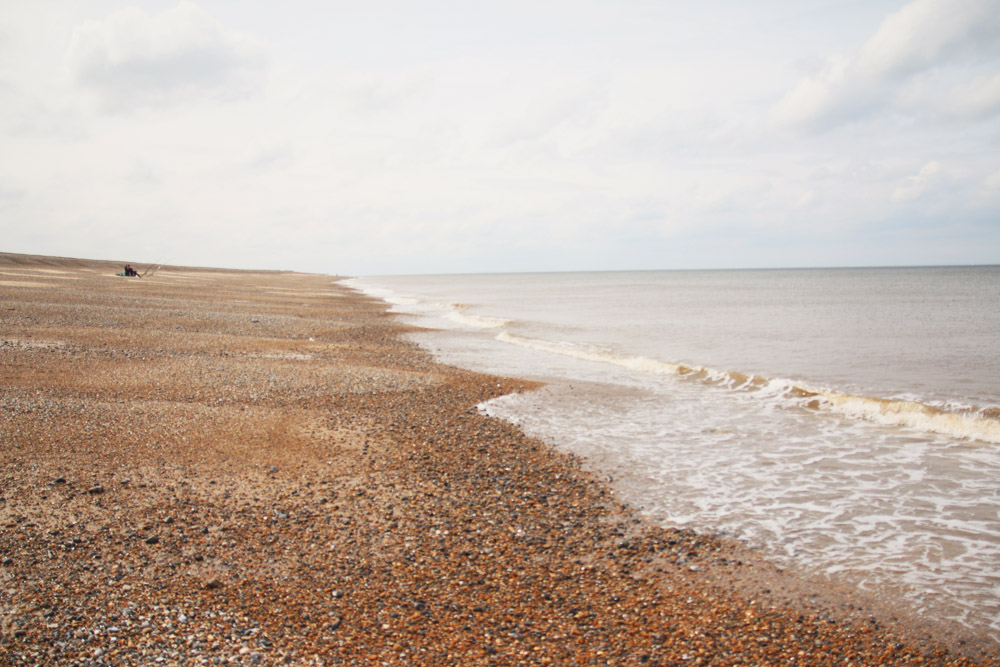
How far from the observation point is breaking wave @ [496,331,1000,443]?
12.8 m

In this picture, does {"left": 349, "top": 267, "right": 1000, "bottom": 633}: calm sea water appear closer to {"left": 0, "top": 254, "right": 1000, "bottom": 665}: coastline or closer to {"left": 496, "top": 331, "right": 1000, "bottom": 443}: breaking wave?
{"left": 496, "top": 331, "right": 1000, "bottom": 443}: breaking wave

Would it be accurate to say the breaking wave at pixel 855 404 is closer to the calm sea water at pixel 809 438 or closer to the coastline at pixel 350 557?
the calm sea water at pixel 809 438

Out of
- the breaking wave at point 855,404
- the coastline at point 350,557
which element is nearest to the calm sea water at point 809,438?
the breaking wave at point 855,404

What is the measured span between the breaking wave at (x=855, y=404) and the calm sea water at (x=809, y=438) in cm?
5

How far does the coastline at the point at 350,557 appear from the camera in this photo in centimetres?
507

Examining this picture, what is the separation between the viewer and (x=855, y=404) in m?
14.7

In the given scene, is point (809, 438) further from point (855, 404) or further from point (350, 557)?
point (350, 557)

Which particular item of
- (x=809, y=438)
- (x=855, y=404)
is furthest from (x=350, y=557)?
(x=855, y=404)

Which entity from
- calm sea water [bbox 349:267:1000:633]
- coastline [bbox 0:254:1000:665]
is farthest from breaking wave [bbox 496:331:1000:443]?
coastline [bbox 0:254:1000:665]

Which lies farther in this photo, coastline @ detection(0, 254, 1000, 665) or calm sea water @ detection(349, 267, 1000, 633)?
calm sea water @ detection(349, 267, 1000, 633)

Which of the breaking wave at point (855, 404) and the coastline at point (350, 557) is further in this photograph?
the breaking wave at point (855, 404)

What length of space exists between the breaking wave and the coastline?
326 inches

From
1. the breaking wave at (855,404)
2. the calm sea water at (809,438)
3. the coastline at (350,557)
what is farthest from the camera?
the breaking wave at (855,404)

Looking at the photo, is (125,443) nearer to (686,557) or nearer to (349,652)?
(349,652)
